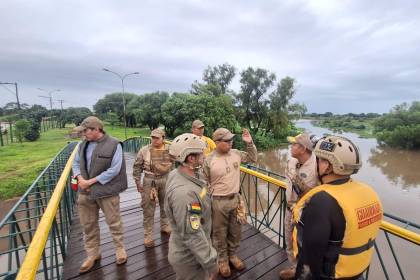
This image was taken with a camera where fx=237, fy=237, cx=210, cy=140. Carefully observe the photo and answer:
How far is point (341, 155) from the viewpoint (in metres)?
1.60

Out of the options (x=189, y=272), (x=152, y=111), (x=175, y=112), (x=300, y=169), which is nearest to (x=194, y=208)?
(x=189, y=272)

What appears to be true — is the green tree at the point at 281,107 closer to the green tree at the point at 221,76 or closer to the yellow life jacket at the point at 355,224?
the green tree at the point at 221,76

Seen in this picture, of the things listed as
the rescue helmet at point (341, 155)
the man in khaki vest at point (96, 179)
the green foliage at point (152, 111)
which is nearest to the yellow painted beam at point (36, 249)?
the man in khaki vest at point (96, 179)

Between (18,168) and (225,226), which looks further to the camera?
(18,168)

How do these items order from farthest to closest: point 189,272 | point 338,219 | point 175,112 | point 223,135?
point 175,112
point 223,135
point 189,272
point 338,219

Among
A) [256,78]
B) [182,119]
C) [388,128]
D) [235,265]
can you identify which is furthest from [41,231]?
[388,128]

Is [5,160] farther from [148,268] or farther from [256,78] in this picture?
[256,78]

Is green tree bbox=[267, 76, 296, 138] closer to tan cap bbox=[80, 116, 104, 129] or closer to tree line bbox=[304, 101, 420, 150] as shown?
tree line bbox=[304, 101, 420, 150]

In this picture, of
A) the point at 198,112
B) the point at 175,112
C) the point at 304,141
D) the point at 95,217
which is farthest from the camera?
the point at 175,112

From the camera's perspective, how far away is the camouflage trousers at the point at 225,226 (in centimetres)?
294

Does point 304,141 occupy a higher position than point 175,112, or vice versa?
point 175,112

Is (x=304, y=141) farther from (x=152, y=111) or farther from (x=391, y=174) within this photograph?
(x=152, y=111)

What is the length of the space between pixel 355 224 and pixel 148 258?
9.26 ft

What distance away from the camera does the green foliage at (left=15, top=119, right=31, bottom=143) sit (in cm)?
2844
